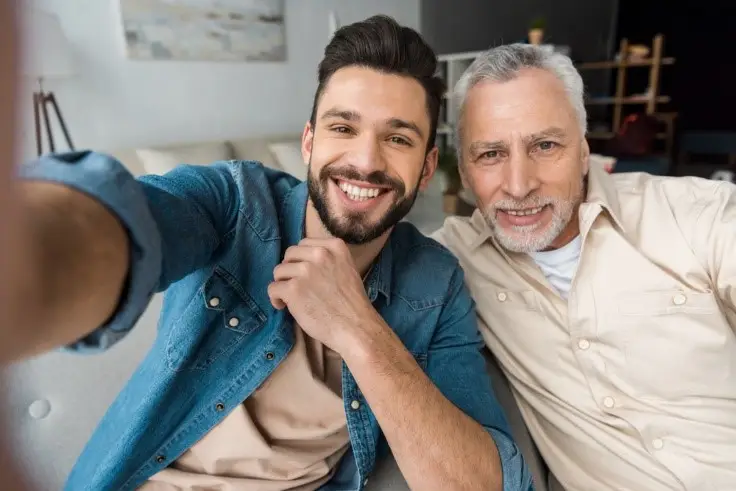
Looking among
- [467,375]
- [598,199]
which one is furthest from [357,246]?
[598,199]

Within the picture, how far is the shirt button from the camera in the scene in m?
1.01

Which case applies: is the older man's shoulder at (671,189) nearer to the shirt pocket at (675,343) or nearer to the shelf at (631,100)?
the shirt pocket at (675,343)

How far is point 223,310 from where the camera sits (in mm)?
854

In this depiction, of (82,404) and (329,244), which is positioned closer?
(329,244)

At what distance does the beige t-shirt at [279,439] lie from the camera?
0.85 m

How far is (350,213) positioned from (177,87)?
2.84 metres

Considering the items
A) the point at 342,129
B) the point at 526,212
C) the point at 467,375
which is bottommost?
the point at 467,375

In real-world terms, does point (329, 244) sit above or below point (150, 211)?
below

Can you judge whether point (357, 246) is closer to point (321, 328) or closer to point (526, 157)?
point (321, 328)

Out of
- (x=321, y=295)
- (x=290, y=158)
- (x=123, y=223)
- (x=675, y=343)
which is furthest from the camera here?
(x=290, y=158)

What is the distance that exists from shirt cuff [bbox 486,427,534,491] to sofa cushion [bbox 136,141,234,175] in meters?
2.31

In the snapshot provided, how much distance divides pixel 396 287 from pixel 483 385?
0.85ft

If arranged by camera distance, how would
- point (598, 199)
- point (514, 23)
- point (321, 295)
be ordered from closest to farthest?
point (321, 295), point (598, 199), point (514, 23)

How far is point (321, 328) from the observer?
0.78 m
